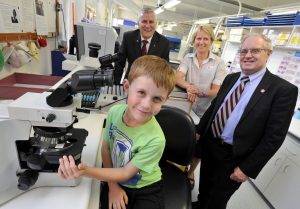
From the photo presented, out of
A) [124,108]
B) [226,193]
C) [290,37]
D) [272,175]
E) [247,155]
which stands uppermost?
[290,37]

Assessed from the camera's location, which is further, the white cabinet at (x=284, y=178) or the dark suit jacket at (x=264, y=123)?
the white cabinet at (x=284, y=178)

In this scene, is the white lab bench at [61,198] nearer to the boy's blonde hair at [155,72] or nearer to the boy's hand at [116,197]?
the boy's hand at [116,197]

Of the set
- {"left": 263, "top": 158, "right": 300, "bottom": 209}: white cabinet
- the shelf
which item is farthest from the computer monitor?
{"left": 263, "top": 158, "right": 300, "bottom": 209}: white cabinet

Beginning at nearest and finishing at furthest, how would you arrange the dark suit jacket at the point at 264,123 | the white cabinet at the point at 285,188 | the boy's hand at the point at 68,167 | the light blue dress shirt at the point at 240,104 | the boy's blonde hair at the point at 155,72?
the boy's hand at the point at 68,167 → the boy's blonde hair at the point at 155,72 → the dark suit jacket at the point at 264,123 → the light blue dress shirt at the point at 240,104 → the white cabinet at the point at 285,188

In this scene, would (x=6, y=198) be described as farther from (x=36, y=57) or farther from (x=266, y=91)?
(x=36, y=57)

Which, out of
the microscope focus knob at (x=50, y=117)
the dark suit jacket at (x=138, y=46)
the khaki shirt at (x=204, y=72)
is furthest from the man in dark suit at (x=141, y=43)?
the microscope focus knob at (x=50, y=117)

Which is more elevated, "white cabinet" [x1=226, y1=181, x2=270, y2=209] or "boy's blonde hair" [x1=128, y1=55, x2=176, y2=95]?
"boy's blonde hair" [x1=128, y1=55, x2=176, y2=95]

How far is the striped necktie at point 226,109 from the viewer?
51.6 inches

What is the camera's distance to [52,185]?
0.71m

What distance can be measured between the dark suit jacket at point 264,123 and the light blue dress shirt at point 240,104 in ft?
0.14

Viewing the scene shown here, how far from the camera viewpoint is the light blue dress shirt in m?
1.25

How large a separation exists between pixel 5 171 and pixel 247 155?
1.25 metres

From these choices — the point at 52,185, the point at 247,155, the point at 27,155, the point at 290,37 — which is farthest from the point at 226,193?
the point at 290,37

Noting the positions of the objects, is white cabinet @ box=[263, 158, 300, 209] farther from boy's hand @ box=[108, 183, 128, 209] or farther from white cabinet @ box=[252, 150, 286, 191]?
boy's hand @ box=[108, 183, 128, 209]
